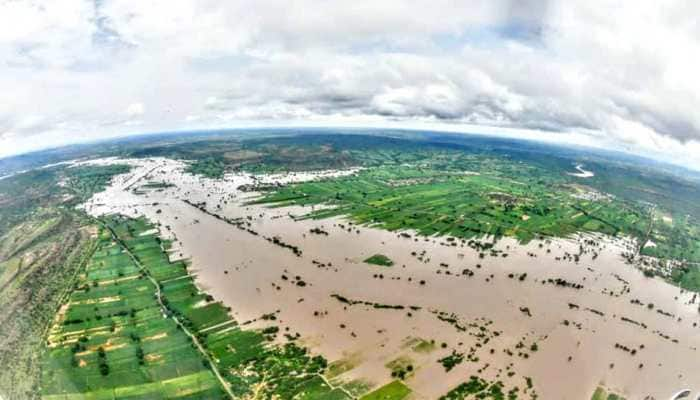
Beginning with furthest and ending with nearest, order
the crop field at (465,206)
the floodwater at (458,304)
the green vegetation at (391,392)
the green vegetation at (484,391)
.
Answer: the crop field at (465,206), the floodwater at (458,304), the green vegetation at (484,391), the green vegetation at (391,392)

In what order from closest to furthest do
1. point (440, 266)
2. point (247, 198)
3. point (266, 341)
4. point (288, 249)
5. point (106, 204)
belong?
point (266, 341) → point (440, 266) → point (288, 249) → point (106, 204) → point (247, 198)

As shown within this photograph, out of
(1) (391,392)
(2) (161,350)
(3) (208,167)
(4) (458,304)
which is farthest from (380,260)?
(3) (208,167)

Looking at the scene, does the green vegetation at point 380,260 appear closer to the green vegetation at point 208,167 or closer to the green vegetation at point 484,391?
the green vegetation at point 484,391

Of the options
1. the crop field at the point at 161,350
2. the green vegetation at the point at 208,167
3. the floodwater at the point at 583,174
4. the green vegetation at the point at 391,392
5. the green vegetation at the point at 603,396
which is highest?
the green vegetation at the point at 208,167

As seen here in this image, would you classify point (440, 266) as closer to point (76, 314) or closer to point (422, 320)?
point (422, 320)

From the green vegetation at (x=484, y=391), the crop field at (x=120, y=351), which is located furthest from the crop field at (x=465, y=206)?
the crop field at (x=120, y=351)

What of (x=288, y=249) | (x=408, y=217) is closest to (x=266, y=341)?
(x=288, y=249)

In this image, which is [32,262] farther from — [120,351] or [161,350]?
[161,350]
